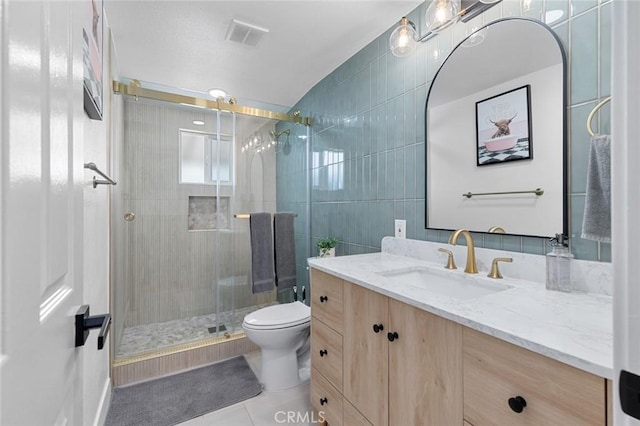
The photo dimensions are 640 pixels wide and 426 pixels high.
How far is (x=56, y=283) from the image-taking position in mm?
476

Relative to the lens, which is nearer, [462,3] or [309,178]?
[462,3]

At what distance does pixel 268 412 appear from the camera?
160cm

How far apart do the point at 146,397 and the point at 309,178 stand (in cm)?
201

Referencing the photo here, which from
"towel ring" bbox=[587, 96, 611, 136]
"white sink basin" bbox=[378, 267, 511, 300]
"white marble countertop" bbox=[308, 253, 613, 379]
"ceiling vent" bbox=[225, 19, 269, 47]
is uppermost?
"ceiling vent" bbox=[225, 19, 269, 47]

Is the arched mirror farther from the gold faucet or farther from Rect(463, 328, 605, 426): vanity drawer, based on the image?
Rect(463, 328, 605, 426): vanity drawer

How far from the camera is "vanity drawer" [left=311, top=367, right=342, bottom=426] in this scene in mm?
1291

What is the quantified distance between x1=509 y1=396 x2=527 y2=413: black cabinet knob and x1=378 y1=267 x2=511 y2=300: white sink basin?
484 mm

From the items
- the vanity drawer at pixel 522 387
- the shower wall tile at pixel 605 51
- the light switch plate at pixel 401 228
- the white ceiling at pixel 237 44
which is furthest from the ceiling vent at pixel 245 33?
the vanity drawer at pixel 522 387

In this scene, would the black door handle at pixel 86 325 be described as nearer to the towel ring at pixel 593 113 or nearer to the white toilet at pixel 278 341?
the white toilet at pixel 278 341

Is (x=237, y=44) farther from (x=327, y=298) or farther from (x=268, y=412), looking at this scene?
Result: (x=268, y=412)

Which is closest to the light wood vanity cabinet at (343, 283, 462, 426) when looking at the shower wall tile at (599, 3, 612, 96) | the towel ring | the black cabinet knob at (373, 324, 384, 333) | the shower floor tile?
the black cabinet knob at (373, 324, 384, 333)

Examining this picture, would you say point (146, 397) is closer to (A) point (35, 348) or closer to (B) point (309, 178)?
(A) point (35, 348)

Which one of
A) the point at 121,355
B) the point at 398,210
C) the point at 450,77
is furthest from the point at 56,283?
the point at 121,355

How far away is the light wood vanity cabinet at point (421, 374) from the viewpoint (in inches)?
22.7
